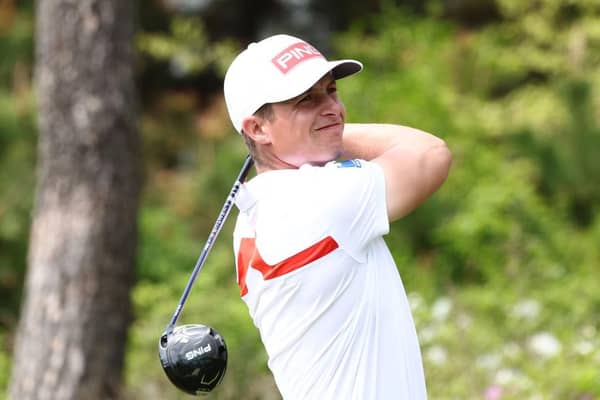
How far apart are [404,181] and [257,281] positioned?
0.40m

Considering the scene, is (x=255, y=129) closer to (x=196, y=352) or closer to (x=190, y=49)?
(x=196, y=352)

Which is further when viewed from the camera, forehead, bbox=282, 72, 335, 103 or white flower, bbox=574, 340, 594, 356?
white flower, bbox=574, 340, 594, 356

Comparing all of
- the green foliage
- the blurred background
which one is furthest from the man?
the green foliage

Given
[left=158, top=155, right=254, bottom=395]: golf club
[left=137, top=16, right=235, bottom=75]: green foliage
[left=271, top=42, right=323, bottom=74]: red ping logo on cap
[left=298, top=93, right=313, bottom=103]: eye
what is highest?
[left=271, top=42, right=323, bottom=74]: red ping logo on cap

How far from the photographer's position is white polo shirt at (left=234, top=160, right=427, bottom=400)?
256cm

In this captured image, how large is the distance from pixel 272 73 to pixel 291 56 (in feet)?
0.20

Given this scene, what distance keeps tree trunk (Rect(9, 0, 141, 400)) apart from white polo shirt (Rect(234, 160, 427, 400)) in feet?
11.5

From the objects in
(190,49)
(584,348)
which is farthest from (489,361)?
(190,49)

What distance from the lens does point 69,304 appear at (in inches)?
237

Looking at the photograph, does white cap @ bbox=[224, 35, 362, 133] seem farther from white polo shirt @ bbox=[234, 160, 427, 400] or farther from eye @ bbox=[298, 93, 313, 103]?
white polo shirt @ bbox=[234, 160, 427, 400]

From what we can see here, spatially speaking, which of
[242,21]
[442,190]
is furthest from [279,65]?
[242,21]

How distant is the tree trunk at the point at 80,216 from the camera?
598cm

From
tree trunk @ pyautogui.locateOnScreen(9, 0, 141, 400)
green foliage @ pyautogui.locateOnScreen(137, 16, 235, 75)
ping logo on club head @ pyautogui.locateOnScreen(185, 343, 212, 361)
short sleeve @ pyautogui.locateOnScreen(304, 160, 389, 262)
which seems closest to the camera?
short sleeve @ pyautogui.locateOnScreen(304, 160, 389, 262)

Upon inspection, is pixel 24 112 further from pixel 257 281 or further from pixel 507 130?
pixel 257 281
